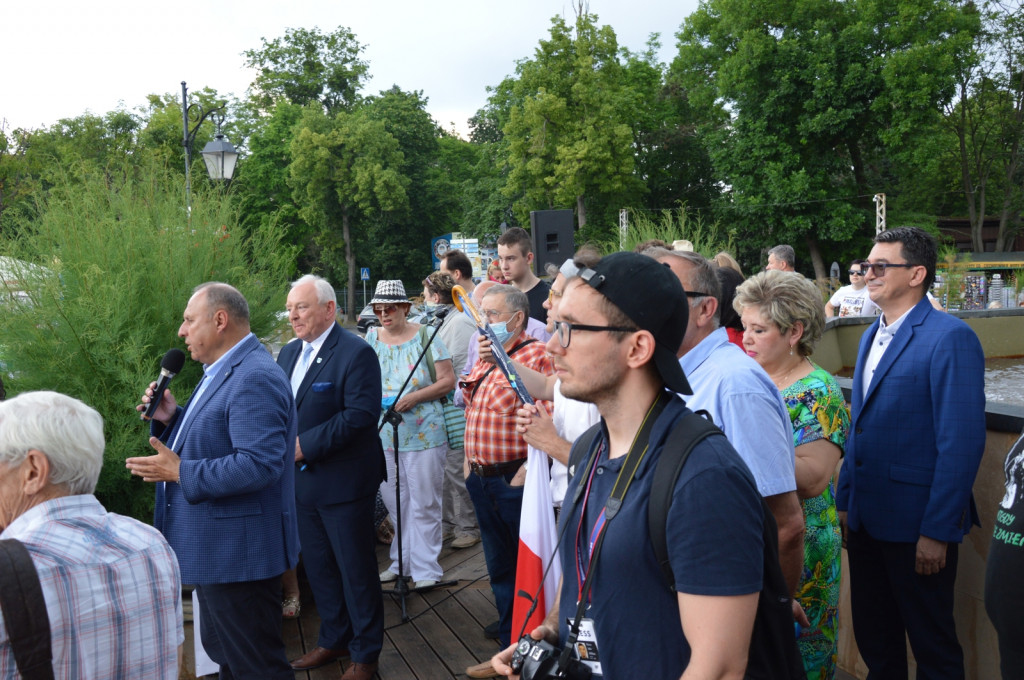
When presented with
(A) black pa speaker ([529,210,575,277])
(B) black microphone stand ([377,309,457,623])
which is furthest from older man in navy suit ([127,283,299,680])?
(A) black pa speaker ([529,210,575,277])

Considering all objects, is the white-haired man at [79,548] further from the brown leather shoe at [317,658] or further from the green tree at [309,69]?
the green tree at [309,69]

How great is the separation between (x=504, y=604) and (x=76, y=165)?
17.1ft

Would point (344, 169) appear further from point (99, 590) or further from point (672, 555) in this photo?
point (672, 555)

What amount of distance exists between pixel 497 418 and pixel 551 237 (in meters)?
6.46

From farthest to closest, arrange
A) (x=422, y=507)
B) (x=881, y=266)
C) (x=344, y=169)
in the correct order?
(x=344, y=169), (x=422, y=507), (x=881, y=266)

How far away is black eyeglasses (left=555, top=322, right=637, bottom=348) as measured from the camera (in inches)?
75.8

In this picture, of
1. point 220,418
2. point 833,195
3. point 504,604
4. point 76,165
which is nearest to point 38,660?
point 220,418

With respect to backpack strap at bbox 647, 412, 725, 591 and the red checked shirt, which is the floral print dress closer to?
the red checked shirt

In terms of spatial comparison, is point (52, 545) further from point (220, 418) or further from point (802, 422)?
point (802, 422)

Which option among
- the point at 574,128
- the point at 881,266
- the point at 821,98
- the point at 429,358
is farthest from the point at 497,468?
the point at 574,128

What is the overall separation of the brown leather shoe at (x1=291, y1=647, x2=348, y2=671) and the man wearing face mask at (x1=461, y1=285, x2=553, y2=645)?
97cm

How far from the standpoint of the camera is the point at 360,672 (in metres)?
4.70

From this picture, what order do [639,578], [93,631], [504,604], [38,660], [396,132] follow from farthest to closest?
[396,132] < [504,604] < [93,631] < [38,660] < [639,578]

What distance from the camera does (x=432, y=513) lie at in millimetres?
6203
